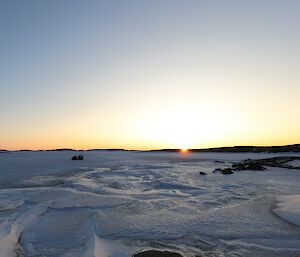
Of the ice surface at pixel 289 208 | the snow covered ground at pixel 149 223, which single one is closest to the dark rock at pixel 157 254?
the snow covered ground at pixel 149 223

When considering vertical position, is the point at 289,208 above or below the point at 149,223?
above

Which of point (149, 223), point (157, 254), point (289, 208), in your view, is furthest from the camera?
point (289, 208)

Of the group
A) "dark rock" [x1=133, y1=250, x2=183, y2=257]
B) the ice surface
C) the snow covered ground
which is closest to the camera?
"dark rock" [x1=133, y1=250, x2=183, y2=257]

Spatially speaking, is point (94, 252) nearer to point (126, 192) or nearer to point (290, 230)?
point (290, 230)

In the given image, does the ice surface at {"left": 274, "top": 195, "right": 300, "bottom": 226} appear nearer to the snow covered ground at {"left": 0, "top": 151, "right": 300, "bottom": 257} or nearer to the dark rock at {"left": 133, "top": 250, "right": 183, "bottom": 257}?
the snow covered ground at {"left": 0, "top": 151, "right": 300, "bottom": 257}

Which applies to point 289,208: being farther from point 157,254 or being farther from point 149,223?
point 157,254

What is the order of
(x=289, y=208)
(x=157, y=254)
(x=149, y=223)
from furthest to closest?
(x=289, y=208) < (x=149, y=223) < (x=157, y=254)

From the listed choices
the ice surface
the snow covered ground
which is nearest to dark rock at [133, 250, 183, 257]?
the snow covered ground

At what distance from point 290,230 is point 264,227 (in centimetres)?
61

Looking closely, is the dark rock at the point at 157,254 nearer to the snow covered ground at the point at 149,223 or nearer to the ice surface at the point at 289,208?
the snow covered ground at the point at 149,223

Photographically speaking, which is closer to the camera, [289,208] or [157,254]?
[157,254]

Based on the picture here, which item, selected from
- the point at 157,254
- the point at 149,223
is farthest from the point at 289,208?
the point at 157,254

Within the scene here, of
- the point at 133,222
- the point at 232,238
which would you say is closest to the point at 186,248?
the point at 232,238

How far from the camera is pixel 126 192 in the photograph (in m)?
13.6
